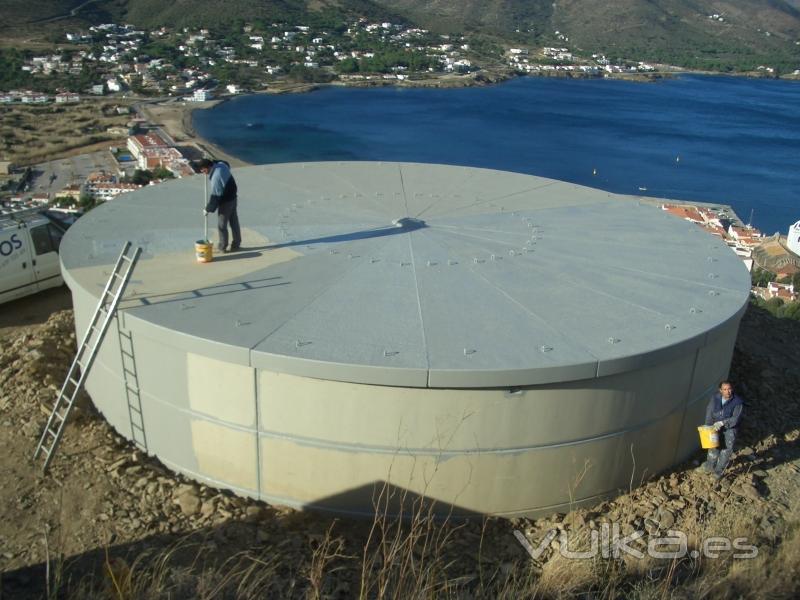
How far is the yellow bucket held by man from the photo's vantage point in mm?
7129

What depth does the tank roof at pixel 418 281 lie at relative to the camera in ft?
20.8

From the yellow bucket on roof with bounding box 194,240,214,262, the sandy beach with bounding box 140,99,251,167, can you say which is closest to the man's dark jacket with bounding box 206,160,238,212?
the yellow bucket on roof with bounding box 194,240,214,262

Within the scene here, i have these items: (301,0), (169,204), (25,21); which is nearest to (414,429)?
(169,204)

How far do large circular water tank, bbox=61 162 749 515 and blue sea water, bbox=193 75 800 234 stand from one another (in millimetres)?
48035

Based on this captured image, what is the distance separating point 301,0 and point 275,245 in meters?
141

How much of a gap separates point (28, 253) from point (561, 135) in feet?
218

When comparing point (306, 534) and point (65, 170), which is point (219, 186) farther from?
point (65, 170)

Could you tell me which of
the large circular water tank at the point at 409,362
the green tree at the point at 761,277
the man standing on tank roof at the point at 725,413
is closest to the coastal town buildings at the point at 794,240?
the green tree at the point at 761,277

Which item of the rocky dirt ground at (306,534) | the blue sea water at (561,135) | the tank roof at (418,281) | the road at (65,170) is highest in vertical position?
the tank roof at (418,281)

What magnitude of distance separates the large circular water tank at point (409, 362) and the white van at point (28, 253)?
2.48 meters

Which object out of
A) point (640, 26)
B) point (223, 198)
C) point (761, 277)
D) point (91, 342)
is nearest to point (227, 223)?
point (223, 198)

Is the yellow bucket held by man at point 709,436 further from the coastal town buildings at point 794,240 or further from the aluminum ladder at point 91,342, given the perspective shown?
the coastal town buildings at point 794,240

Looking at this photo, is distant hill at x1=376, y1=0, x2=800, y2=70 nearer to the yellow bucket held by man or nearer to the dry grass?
the dry grass

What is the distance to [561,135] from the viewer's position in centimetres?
7188
